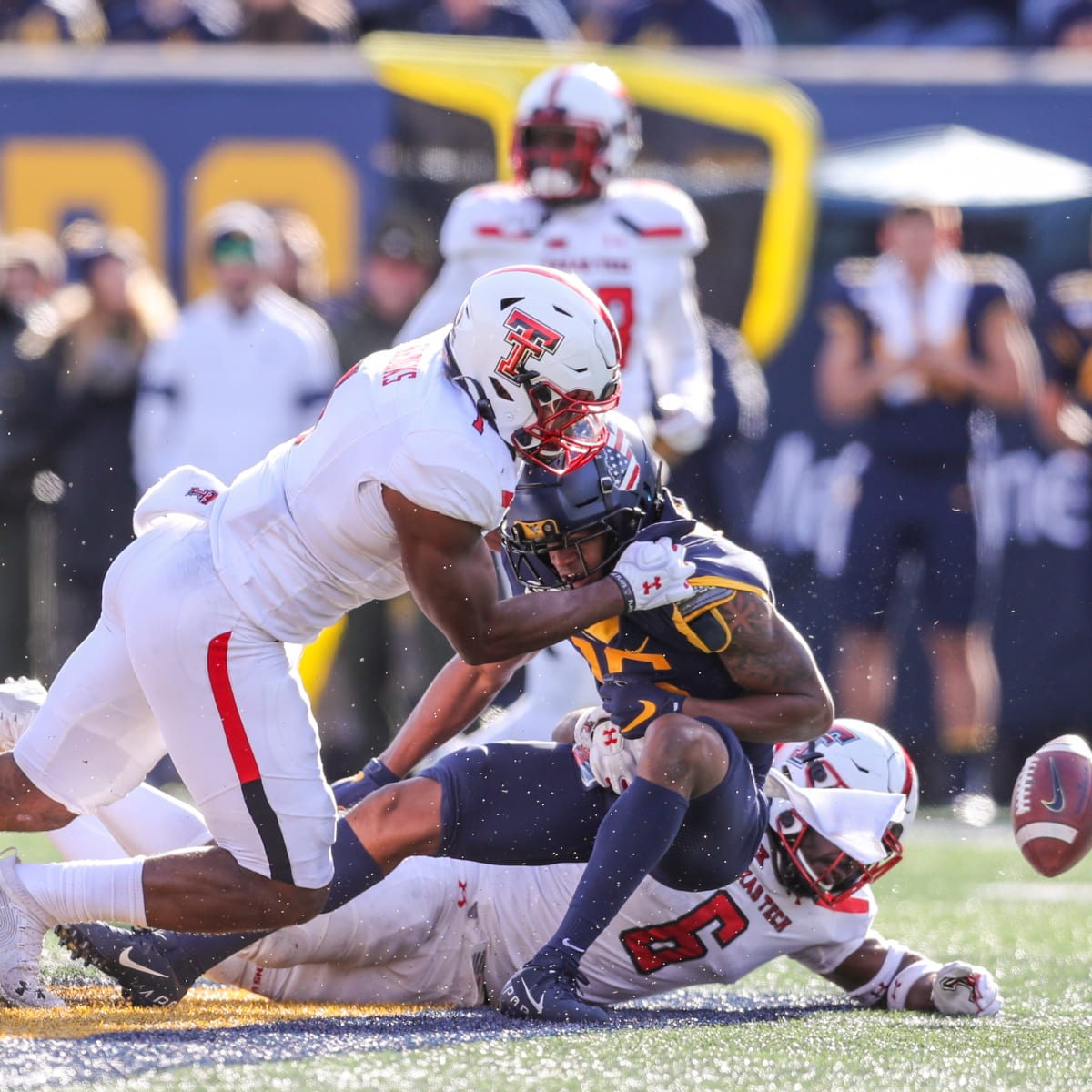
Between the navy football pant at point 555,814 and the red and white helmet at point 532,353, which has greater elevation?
the red and white helmet at point 532,353

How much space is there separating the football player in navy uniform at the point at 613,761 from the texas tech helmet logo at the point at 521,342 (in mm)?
277

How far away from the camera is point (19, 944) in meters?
3.62

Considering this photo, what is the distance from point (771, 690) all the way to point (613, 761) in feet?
1.03

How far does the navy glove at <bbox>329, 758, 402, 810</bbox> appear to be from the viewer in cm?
414

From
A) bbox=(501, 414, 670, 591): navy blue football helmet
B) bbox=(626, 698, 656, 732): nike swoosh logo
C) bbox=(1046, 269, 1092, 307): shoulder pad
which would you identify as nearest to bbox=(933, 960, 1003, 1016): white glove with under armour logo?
bbox=(626, 698, 656, 732): nike swoosh logo

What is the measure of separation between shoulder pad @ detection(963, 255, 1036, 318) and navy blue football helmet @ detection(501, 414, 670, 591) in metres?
3.55

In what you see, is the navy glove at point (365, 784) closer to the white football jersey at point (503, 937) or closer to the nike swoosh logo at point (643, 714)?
the white football jersey at point (503, 937)

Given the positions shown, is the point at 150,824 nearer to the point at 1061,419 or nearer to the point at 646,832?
the point at 646,832

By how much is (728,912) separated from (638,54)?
4365 mm

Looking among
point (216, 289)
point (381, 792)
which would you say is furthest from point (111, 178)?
point (381, 792)

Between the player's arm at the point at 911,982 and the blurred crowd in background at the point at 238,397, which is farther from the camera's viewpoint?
the blurred crowd in background at the point at 238,397

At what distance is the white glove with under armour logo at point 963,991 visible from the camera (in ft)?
12.8

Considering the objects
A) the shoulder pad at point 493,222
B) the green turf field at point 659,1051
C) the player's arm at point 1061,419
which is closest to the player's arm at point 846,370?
the player's arm at point 1061,419

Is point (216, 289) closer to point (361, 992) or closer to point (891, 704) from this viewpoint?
point (891, 704)
